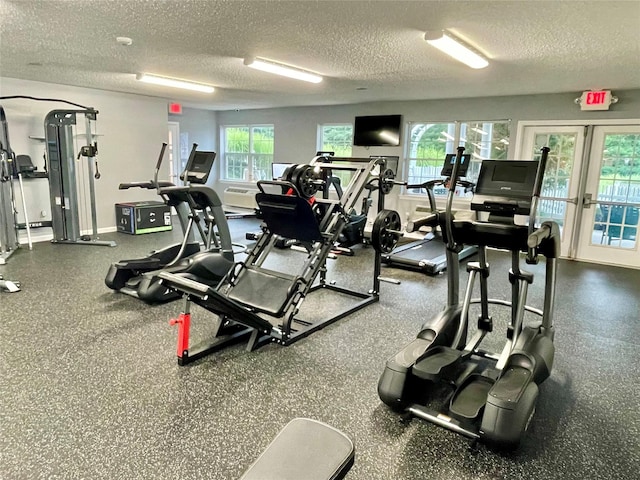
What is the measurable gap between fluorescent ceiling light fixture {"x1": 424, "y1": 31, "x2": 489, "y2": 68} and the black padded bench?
11.2 ft

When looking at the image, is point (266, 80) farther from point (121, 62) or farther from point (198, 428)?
point (198, 428)

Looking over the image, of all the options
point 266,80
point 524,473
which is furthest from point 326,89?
point 524,473

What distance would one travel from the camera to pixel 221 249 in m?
4.59

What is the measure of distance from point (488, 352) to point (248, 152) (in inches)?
351

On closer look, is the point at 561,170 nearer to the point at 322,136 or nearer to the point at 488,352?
the point at 322,136

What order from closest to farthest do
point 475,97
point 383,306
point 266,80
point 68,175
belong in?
point 383,306 < point 266,80 < point 68,175 < point 475,97

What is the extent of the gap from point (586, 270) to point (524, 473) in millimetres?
4904

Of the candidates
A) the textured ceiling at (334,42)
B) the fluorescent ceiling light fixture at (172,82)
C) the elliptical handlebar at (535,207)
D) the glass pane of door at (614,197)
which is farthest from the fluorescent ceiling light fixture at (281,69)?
the glass pane of door at (614,197)

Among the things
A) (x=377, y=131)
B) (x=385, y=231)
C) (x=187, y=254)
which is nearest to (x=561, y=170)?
(x=377, y=131)

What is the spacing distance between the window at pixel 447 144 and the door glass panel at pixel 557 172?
0.65 m

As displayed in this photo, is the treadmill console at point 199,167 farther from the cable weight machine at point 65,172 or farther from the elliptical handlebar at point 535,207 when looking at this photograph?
the elliptical handlebar at point 535,207

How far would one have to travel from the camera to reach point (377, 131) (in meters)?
8.33

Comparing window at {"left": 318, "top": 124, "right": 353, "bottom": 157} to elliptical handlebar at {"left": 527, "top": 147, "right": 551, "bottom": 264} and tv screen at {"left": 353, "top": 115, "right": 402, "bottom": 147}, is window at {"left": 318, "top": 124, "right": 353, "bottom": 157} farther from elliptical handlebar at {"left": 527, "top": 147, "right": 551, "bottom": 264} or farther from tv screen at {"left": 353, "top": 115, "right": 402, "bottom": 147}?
elliptical handlebar at {"left": 527, "top": 147, "right": 551, "bottom": 264}

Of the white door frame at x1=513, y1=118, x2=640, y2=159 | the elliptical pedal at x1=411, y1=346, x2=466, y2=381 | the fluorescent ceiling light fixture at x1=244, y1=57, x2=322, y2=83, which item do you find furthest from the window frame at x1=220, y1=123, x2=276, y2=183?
the elliptical pedal at x1=411, y1=346, x2=466, y2=381
